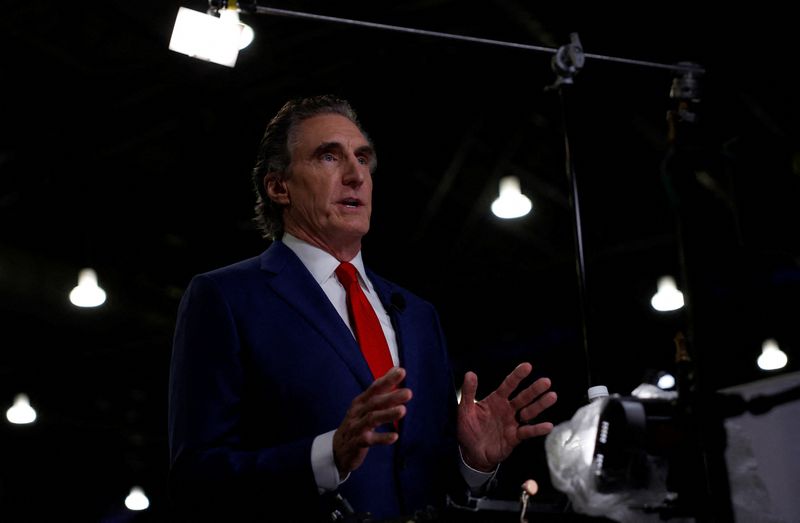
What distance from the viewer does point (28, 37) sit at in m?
4.97

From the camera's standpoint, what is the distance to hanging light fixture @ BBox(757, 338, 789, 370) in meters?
7.82

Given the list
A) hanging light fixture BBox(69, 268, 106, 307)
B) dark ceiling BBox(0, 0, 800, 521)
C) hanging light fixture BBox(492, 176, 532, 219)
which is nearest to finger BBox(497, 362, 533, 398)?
dark ceiling BBox(0, 0, 800, 521)

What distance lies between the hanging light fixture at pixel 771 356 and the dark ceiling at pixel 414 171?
84mm

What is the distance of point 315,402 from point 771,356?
714 cm

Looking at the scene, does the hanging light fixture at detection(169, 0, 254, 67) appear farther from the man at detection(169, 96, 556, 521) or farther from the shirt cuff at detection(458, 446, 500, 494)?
the shirt cuff at detection(458, 446, 500, 494)

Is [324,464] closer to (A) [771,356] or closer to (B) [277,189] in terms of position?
(B) [277,189]

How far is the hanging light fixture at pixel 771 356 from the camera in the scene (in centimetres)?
782

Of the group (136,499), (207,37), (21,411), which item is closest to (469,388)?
(207,37)

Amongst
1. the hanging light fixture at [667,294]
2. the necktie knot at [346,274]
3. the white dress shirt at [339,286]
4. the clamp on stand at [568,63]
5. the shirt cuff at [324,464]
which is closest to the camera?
the shirt cuff at [324,464]

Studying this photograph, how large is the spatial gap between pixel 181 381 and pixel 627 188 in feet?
A: 17.0

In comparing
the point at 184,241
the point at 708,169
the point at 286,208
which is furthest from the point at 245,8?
the point at 184,241

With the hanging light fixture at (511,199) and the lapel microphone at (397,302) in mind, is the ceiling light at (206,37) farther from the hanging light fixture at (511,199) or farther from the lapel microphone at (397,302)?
the hanging light fixture at (511,199)

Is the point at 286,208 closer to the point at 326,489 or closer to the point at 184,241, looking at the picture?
the point at 326,489

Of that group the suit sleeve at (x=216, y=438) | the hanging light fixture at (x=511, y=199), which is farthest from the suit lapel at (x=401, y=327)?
the hanging light fixture at (x=511, y=199)
